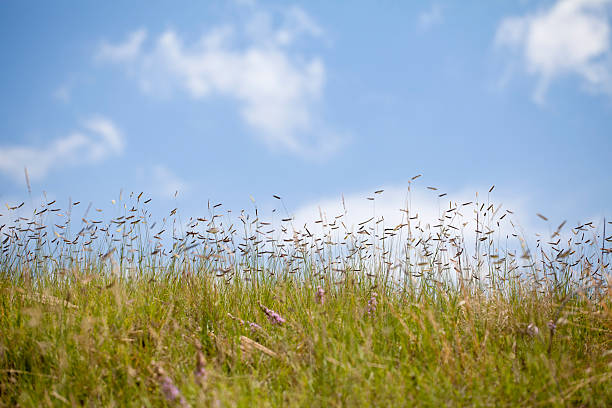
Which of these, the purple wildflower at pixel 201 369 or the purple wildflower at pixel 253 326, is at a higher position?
the purple wildflower at pixel 253 326

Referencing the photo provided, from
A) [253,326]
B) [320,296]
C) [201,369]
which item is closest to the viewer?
[201,369]

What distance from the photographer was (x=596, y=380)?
268 centimetres

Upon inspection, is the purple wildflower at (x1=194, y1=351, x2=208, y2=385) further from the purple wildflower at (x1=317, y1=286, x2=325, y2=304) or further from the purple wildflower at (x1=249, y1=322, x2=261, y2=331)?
the purple wildflower at (x1=317, y1=286, x2=325, y2=304)

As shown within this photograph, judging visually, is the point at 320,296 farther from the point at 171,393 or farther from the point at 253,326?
the point at 171,393

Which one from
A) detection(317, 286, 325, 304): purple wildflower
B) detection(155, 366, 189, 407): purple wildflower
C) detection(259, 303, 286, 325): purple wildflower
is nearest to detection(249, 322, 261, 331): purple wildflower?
detection(259, 303, 286, 325): purple wildflower

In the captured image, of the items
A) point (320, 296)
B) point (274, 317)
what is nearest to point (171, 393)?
point (274, 317)

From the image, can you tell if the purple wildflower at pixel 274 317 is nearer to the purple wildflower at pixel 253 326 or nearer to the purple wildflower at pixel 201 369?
the purple wildflower at pixel 253 326

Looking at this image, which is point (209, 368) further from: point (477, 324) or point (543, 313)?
point (543, 313)

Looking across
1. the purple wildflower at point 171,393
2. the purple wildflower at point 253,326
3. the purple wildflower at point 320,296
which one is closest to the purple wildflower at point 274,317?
the purple wildflower at point 253,326

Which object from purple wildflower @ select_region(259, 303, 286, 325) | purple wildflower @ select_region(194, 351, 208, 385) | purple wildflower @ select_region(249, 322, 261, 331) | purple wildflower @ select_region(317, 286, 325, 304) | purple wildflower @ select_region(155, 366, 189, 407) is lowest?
purple wildflower @ select_region(155, 366, 189, 407)

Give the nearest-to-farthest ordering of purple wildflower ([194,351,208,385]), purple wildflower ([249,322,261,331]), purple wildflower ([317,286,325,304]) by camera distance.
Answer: purple wildflower ([194,351,208,385]) < purple wildflower ([249,322,261,331]) < purple wildflower ([317,286,325,304])

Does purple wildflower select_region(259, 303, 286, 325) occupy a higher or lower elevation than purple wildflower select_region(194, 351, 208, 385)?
higher

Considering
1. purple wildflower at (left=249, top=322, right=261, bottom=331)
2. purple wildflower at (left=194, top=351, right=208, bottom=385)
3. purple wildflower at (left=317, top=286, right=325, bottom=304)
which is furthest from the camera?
purple wildflower at (left=317, top=286, right=325, bottom=304)

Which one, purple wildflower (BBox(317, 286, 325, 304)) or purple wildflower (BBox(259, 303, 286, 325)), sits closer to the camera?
purple wildflower (BBox(259, 303, 286, 325))
